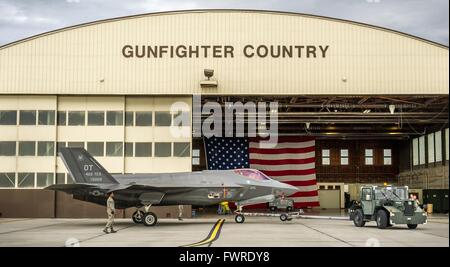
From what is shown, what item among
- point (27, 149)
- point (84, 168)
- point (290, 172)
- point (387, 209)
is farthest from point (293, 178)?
point (387, 209)

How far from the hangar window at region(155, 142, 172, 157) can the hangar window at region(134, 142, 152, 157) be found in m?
0.45

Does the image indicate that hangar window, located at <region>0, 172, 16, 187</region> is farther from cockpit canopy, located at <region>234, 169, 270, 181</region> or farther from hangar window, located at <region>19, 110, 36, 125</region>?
cockpit canopy, located at <region>234, 169, 270, 181</region>

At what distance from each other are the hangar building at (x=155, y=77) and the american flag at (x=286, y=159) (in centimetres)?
1310

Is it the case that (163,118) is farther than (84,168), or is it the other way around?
(163,118)

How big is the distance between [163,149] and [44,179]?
286 inches

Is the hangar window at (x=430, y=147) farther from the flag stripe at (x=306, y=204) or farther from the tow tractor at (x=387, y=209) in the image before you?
the tow tractor at (x=387, y=209)

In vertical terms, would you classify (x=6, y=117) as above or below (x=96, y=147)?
above

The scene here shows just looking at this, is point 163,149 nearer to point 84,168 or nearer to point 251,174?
point 84,168

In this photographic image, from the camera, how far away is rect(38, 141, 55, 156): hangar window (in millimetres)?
34375

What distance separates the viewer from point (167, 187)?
2678 cm

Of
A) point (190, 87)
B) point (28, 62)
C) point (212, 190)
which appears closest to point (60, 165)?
point (28, 62)

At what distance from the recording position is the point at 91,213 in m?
34.1
